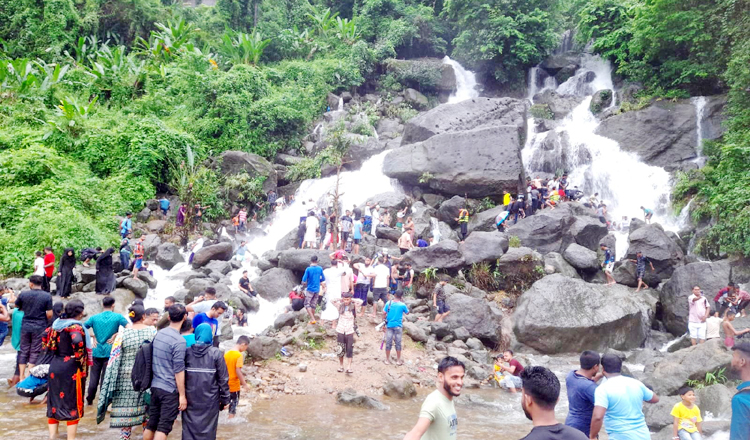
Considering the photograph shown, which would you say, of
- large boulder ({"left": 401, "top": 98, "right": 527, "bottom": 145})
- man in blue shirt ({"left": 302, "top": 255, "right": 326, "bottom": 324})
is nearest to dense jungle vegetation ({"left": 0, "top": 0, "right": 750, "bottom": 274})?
large boulder ({"left": 401, "top": 98, "right": 527, "bottom": 145})

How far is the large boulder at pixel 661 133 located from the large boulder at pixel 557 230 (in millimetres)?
7162

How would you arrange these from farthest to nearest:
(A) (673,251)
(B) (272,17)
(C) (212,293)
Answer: (B) (272,17) < (A) (673,251) < (C) (212,293)

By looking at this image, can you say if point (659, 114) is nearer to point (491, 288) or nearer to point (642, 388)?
point (491, 288)

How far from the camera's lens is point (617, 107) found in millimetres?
25953

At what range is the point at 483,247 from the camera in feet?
50.3

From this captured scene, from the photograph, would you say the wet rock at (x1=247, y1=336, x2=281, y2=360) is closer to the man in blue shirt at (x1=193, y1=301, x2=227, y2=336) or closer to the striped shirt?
the man in blue shirt at (x1=193, y1=301, x2=227, y2=336)

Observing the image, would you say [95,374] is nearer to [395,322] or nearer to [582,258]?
[395,322]

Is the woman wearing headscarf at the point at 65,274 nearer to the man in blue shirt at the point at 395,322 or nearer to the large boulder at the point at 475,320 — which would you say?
the man in blue shirt at the point at 395,322

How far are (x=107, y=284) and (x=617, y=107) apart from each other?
953 inches

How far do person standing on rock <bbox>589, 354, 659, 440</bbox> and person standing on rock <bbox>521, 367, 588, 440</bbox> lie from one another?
4.94 ft

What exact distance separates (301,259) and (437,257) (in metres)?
3.89

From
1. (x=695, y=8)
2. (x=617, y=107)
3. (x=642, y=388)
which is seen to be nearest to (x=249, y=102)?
(x=617, y=107)

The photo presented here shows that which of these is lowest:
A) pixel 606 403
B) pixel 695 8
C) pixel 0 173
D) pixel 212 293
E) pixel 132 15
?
pixel 606 403

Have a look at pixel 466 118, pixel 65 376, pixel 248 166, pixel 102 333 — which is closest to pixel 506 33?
pixel 466 118
